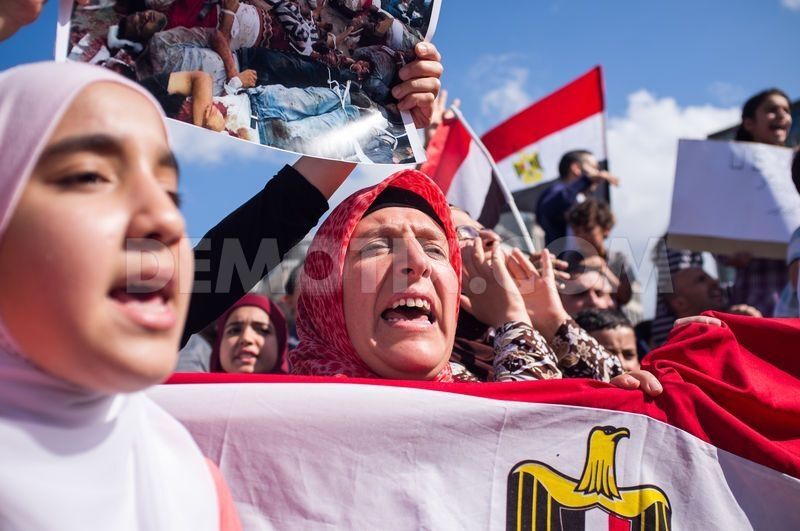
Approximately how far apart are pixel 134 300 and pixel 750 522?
162 centimetres

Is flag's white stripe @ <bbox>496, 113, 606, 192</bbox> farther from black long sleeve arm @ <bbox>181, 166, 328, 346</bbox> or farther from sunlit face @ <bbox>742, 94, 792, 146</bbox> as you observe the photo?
black long sleeve arm @ <bbox>181, 166, 328, 346</bbox>

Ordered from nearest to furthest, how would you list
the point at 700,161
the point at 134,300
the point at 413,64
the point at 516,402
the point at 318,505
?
the point at 134,300 < the point at 318,505 < the point at 516,402 < the point at 413,64 < the point at 700,161

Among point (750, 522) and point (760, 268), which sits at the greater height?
point (760, 268)

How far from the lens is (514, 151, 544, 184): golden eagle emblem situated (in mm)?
5598

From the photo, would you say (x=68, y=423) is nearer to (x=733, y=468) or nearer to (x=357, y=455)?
(x=357, y=455)

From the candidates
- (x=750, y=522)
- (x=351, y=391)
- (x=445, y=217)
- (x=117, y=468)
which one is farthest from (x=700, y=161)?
(x=117, y=468)

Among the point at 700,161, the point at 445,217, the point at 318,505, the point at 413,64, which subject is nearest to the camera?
the point at 318,505

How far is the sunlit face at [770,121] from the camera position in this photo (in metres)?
4.78

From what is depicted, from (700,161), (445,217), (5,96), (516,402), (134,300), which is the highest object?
(700,161)

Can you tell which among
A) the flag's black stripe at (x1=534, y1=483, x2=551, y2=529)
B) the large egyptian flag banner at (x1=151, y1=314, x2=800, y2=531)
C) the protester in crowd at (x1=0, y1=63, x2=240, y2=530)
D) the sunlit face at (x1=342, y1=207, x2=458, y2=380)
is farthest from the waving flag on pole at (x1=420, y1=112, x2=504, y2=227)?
the protester in crowd at (x1=0, y1=63, x2=240, y2=530)

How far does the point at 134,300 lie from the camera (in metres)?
0.90

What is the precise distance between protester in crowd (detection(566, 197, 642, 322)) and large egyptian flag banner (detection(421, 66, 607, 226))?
27.5 inches

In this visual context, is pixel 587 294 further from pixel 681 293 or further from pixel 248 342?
pixel 248 342

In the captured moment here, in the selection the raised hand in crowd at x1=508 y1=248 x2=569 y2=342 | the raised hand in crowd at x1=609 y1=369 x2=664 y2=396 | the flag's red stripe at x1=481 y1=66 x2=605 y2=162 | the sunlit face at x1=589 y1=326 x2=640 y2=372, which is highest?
the flag's red stripe at x1=481 y1=66 x2=605 y2=162
